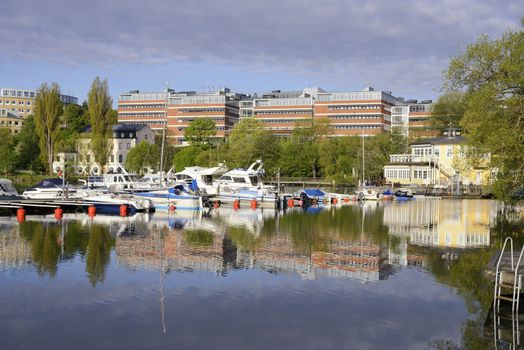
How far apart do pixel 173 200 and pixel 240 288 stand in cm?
3254

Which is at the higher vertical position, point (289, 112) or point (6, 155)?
point (289, 112)

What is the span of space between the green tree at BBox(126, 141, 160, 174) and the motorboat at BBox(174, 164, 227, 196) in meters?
34.1

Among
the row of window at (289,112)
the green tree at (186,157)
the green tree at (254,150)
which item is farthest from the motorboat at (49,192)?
the row of window at (289,112)

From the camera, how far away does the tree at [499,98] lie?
106 ft

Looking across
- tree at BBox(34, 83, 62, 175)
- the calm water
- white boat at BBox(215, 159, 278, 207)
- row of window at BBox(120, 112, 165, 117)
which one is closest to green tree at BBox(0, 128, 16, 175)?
tree at BBox(34, 83, 62, 175)

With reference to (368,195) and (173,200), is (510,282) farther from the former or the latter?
(368,195)

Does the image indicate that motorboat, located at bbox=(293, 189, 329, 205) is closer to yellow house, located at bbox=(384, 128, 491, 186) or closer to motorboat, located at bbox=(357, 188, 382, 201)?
motorboat, located at bbox=(357, 188, 382, 201)

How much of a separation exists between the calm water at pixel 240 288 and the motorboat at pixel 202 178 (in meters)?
23.6

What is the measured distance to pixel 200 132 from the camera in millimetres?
128375

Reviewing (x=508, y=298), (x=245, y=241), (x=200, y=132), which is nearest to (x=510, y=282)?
(x=508, y=298)

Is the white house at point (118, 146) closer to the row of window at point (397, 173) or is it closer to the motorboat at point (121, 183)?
the motorboat at point (121, 183)

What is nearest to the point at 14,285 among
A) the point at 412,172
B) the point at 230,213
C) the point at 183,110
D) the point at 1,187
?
the point at 230,213

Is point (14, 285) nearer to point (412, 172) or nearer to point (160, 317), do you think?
point (160, 317)

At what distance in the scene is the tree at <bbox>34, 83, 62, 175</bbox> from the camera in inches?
3593
